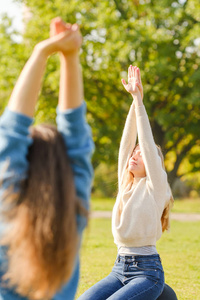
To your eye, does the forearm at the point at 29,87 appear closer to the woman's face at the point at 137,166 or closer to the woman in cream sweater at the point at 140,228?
the woman in cream sweater at the point at 140,228

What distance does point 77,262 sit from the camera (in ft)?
5.91

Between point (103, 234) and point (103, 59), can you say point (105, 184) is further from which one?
point (103, 234)

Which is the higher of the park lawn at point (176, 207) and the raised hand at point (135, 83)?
the raised hand at point (135, 83)

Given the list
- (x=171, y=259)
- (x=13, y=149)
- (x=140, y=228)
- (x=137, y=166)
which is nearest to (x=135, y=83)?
(x=137, y=166)

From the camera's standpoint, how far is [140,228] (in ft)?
10.6

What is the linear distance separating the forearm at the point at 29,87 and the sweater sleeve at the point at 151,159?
1.47 m

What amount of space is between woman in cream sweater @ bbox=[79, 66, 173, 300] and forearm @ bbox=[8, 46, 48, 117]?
1.48 meters

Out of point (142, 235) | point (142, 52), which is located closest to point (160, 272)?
point (142, 235)

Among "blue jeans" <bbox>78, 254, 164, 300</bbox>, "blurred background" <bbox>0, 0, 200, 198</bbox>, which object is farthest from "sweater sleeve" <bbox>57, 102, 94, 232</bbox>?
"blurred background" <bbox>0, 0, 200, 198</bbox>

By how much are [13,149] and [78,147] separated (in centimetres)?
26

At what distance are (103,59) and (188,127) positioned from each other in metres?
5.52

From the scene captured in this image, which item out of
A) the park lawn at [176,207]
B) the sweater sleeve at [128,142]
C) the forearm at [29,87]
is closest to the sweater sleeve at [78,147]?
the forearm at [29,87]

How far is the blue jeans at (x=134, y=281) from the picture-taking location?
314 cm

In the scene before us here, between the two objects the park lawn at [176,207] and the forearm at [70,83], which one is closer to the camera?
the forearm at [70,83]
